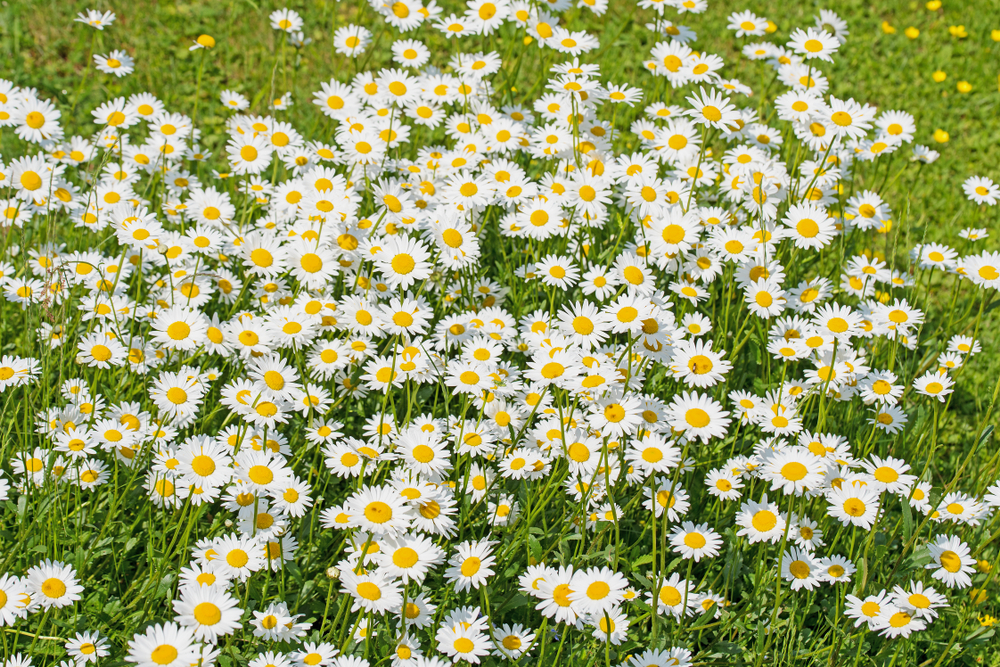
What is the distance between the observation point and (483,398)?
3.03 meters

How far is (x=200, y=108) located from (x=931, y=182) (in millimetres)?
4646

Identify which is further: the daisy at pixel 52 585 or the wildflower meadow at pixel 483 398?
the wildflower meadow at pixel 483 398

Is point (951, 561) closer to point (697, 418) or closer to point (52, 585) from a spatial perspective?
point (697, 418)

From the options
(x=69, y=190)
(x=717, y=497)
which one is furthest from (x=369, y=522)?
(x=69, y=190)

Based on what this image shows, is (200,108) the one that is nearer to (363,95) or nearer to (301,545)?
(363,95)

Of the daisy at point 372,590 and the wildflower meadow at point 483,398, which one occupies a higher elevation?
the wildflower meadow at point 483,398

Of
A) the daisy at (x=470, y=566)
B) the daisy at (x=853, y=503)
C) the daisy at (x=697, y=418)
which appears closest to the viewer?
the daisy at (x=470, y=566)

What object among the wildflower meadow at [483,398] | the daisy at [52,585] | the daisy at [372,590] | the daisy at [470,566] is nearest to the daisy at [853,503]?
the wildflower meadow at [483,398]

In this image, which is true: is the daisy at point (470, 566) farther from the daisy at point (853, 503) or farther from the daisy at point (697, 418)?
the daisy at point (853, 503)

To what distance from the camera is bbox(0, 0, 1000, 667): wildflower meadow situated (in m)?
2.55

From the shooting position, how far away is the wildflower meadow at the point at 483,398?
255 cm

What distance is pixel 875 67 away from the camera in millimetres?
6305

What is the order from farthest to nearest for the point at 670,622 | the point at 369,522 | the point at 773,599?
the point at 773,599 → the point at 670,622 → the point at 369,522

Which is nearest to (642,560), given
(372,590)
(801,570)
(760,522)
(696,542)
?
(696,542)
